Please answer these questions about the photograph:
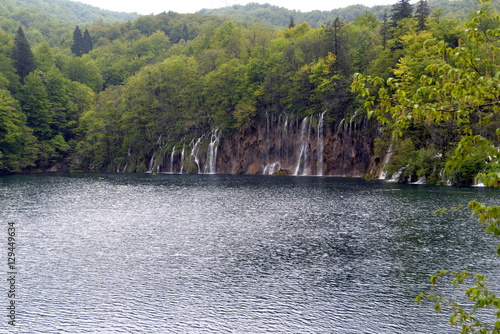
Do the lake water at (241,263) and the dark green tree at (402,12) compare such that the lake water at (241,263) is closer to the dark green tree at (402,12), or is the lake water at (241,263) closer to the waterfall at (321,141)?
the waterfall at (321,141)

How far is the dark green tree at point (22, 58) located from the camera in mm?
115625

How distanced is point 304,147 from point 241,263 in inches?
2493

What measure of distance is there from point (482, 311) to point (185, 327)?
38.7 feet

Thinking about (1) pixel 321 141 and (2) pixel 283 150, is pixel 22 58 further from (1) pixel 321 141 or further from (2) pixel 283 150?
(1) pixel 321 141

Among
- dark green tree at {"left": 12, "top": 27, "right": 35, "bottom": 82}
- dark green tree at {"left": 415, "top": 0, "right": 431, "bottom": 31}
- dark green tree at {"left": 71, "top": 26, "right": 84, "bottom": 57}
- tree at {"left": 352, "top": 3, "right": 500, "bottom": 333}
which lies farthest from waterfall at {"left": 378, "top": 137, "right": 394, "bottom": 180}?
dark green tree at {"left": 71, "top": 26, "right": 84, "bottom": 57}

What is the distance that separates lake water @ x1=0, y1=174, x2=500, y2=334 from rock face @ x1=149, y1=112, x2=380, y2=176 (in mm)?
32316

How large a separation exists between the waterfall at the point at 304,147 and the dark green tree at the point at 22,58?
7483cm

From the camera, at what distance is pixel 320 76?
8875cm

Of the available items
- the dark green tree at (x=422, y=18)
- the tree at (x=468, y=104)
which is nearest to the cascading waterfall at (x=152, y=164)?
the dark green tree at (x=422, y=18)

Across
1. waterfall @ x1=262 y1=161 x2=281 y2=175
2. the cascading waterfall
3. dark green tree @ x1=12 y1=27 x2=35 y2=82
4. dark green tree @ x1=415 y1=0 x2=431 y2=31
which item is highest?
dark green tree @ x1=415 y1=0 x2=431 y2=31

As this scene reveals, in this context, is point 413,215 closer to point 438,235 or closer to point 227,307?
point 438,235

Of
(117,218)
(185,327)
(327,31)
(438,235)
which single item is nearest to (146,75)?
(327,31)

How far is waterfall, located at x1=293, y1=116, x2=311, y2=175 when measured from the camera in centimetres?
8688

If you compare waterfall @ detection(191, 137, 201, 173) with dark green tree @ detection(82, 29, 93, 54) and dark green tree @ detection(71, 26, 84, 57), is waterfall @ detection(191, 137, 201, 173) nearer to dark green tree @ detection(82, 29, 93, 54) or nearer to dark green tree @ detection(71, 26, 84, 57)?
dark green tree @ detection(82, 29, 93, 54)
